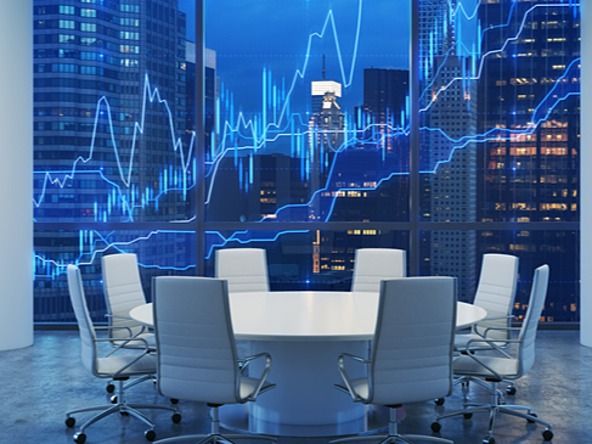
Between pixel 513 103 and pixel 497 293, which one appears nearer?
pixel 497 293

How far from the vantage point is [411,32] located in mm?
8039

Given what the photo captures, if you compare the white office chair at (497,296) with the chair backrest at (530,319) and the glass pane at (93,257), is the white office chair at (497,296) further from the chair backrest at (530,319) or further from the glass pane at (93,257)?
the glass pane at (93,257)

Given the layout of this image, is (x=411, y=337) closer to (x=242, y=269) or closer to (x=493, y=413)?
(x=493, y=413)

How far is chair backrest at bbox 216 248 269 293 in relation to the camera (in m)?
6.36

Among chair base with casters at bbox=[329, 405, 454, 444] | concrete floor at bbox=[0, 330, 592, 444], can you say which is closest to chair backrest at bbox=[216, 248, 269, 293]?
concrete floor at bbox=[0, 330, 592, 444]

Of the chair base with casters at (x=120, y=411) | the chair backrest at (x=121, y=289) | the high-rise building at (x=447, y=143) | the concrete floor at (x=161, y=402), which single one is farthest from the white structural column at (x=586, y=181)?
the chair base with casters at (x=120, y=411)

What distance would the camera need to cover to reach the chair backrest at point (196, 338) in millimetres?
3723

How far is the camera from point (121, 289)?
18.5ft

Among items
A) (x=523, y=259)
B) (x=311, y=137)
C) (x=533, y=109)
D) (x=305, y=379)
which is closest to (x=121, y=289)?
(x=305, y=379)

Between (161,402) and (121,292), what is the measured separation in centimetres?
82

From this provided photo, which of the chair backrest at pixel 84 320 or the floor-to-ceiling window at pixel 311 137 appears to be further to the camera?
the floor-to-ceiling window at pixel 311 137

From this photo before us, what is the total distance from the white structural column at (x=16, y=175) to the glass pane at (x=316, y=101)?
1.76m

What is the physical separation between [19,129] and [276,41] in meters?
2.64

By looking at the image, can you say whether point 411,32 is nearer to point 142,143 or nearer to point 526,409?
point 142,143
